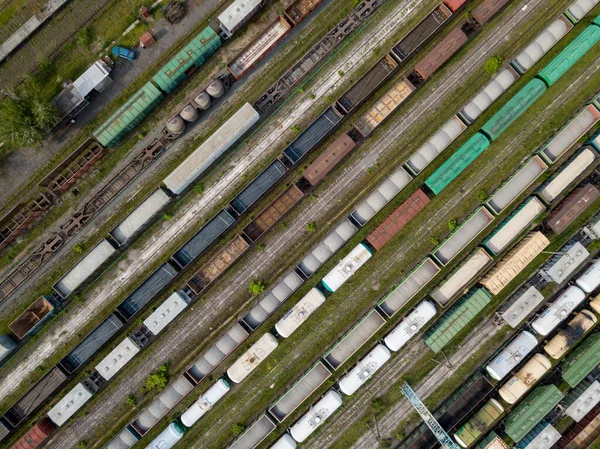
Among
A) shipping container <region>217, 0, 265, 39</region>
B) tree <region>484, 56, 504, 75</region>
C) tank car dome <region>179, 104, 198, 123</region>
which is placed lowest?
tree <region>484, 56, 504, 75</region>

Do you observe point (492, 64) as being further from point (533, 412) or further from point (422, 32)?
point (533, 412)

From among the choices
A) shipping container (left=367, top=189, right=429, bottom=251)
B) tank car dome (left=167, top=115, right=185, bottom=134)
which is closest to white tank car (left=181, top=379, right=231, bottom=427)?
shipping container (left=367, top=189, right=429, bottom=251)

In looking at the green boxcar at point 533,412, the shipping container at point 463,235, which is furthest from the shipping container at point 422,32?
the green boxcar at point 533,412

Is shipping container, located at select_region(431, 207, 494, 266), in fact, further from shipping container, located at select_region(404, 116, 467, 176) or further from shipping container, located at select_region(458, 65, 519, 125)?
shipping container, located at select_region(458, 65, 519, 125)

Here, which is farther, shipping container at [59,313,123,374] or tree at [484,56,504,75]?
tree at [484,56,504,75]

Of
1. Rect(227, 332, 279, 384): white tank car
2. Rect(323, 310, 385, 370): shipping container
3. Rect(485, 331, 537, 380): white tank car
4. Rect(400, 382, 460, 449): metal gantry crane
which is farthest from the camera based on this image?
Rect(227, 332, 279, 384): white tank car

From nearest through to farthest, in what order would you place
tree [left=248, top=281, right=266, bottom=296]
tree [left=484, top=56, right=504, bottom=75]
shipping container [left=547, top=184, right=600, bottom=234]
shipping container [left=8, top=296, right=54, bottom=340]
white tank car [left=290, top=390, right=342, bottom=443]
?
shipping container [left=547, top=184, right=600, bottom=234] < white tank car [left=290, top=390, right=342, bottom=443] < shipping container [left=8, top=296, right=54, bottom=340] < tree [left=484, top=56, right=504, bottom=75] < tree [left=248, top=281, right=266, bottom=296]

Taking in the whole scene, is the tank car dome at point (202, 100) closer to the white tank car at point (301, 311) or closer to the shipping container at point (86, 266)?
the shipping container at point (86, 266)
